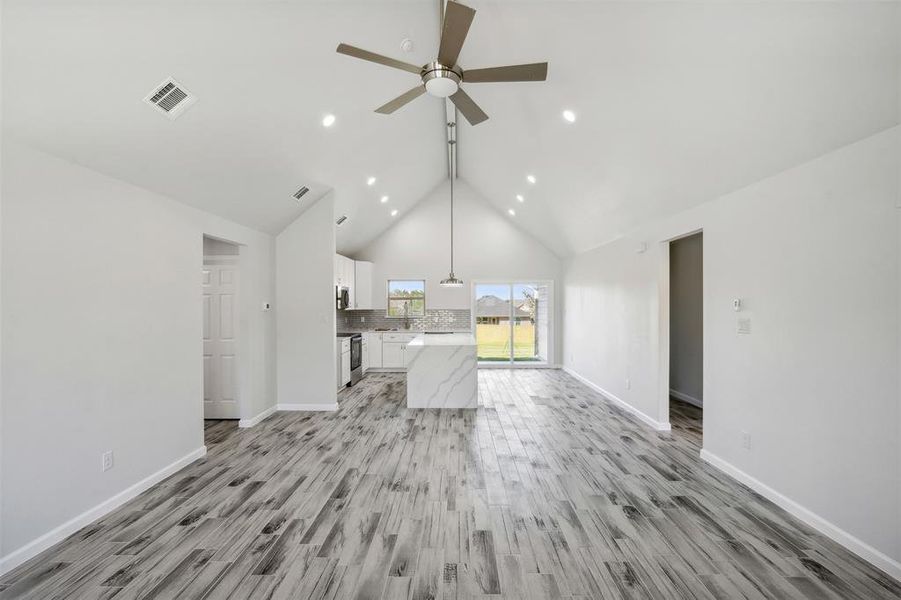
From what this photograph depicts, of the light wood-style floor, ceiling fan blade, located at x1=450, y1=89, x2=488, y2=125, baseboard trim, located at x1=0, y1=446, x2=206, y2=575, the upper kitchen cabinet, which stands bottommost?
the light wood-style floor

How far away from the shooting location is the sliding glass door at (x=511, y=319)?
873 centimetres

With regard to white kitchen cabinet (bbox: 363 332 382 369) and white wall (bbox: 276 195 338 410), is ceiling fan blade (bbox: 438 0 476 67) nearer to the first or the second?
white wall (bbox: 276 195 338 410)

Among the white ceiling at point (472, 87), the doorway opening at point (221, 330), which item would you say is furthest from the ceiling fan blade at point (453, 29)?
the doorway opening at point (221, 330)

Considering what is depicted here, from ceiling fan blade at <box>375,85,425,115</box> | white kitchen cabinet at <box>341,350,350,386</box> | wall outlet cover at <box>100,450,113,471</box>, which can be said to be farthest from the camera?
white kitchen cabinet at <box>341,350,350,386</box>

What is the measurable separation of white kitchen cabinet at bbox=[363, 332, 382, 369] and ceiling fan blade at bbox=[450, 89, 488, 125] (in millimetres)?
6051

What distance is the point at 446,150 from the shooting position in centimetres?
695

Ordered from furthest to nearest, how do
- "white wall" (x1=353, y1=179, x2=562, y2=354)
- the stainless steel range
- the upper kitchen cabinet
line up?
"white wall" (x1=353, y1=179, x2=562, y2=354) < the stainless steel range < the upper kitchen cabinet

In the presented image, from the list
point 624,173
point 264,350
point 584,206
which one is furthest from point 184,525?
point 584,206

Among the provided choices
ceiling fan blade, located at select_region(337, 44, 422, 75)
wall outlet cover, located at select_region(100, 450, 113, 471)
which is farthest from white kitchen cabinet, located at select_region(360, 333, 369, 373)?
ceiling fan blade, located at select_region(337, 44, 422, 75)

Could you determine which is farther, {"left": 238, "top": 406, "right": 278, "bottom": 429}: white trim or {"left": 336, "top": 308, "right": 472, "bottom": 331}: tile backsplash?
{"left": 336, "top": 308, "right": 472, "bottom": 331}: tile backsplash

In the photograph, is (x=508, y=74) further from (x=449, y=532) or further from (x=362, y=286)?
(x=362, y=286)

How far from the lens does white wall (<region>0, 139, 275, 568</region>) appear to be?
7.24 ft

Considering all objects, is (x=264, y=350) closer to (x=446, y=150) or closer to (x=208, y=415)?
(x=208, y=415)

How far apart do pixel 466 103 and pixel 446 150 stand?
456 centimetres
